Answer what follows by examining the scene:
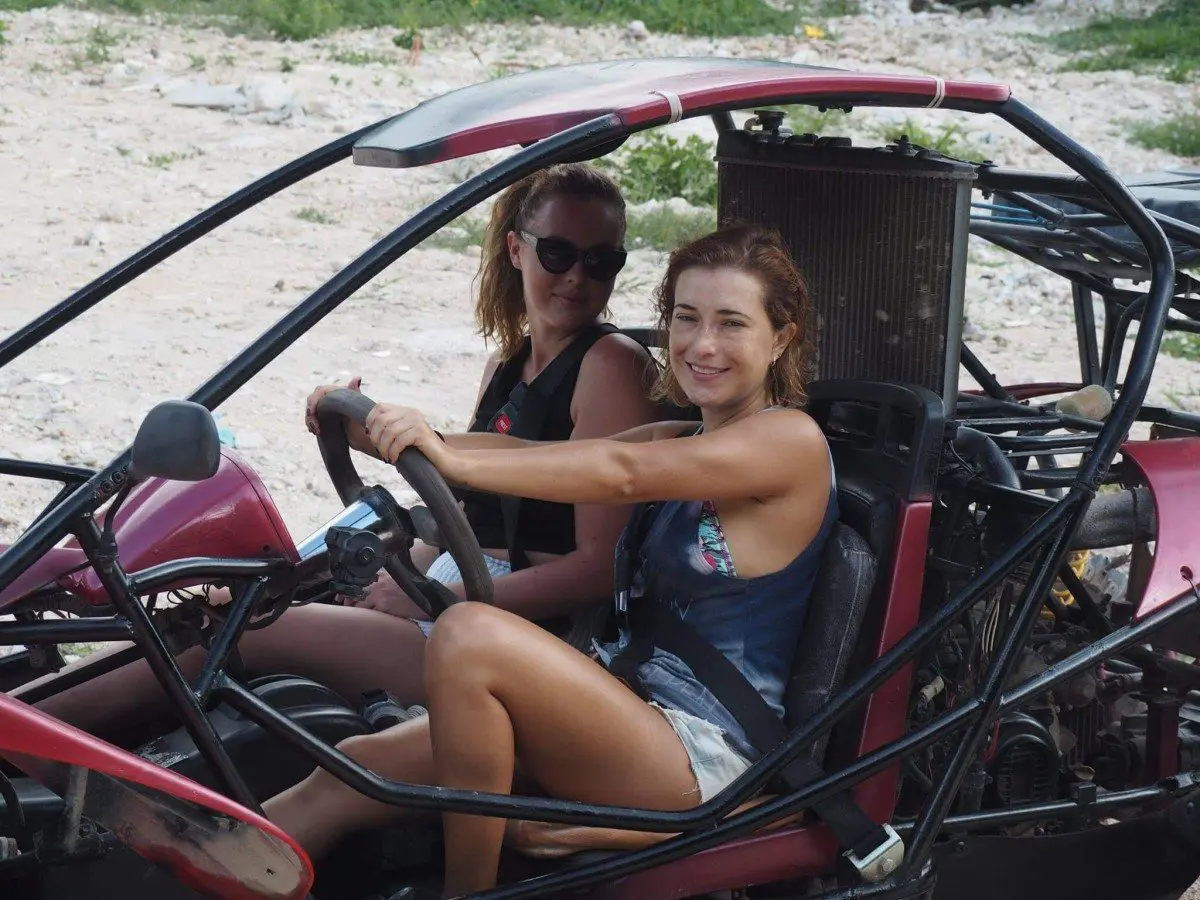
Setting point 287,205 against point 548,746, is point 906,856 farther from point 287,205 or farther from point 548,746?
point 287,205

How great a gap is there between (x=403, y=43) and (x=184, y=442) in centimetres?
1003

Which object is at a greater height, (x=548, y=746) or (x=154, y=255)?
(x=154, y=255)

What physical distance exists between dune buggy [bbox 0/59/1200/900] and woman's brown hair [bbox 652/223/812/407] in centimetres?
16

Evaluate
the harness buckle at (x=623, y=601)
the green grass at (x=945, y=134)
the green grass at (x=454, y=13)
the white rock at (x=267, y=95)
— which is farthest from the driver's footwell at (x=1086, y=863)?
the green grass at (x=454, y=13)

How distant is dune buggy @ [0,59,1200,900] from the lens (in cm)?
207

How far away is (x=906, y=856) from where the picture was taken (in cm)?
240

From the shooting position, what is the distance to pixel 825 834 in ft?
7.98

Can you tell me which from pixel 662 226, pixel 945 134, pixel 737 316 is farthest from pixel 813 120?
pixel 737 316

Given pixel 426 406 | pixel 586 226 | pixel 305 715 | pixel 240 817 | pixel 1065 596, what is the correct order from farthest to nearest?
pixel 426 406 → pixel 1065 596 → pixel 586 226 → pixel 305 715 → pixel 240 817

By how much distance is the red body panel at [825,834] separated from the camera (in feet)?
7.77

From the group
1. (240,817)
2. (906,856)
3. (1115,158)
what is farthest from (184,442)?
(1115,158)

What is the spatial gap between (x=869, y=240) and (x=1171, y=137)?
318 inches

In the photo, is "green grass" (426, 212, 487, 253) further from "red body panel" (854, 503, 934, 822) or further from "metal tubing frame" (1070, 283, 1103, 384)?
"red body panel" (854, 503, 934, 822)

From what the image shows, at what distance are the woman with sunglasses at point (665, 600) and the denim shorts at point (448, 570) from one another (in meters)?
0.38
